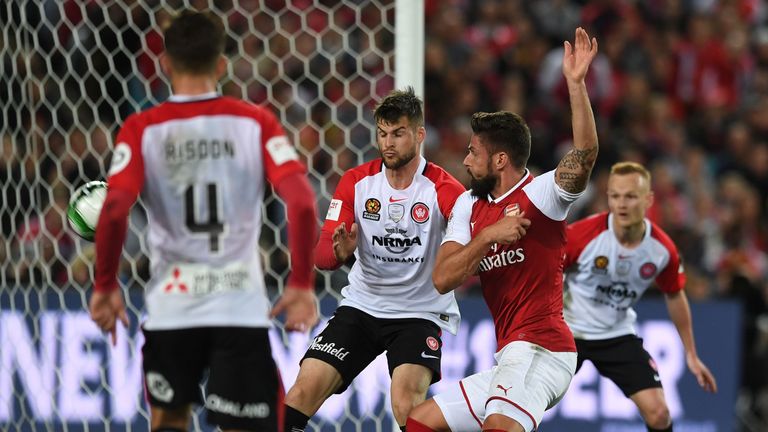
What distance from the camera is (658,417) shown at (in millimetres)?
6500

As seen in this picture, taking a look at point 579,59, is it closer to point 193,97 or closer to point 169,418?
point 193,97

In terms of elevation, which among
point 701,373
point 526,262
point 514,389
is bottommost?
point 701,373

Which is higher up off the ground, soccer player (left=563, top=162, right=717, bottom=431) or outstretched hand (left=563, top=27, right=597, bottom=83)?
outstretched hand (left=563, top=27, right=597, bottom=83)

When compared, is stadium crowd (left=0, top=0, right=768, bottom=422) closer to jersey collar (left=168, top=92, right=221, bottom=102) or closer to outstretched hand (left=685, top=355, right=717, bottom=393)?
outstretched hand (left=685, top=355, right=717, bottom=393)

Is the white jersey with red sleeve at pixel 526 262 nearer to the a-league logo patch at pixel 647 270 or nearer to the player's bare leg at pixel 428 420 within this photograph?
the player's bare leg at pixel 428 420

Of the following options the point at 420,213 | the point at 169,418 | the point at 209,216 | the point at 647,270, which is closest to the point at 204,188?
the point at 209,216

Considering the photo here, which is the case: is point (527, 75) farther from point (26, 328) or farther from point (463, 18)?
point (26, 328)

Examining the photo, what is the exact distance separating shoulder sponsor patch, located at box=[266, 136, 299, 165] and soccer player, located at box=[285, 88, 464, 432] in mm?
1316

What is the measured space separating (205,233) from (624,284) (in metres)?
3.18

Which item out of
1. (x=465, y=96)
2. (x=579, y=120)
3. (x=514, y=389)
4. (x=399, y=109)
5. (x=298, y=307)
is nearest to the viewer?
(x=298, y=307)

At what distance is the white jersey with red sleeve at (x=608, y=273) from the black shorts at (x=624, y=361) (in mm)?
49

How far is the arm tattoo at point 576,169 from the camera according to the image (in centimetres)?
488

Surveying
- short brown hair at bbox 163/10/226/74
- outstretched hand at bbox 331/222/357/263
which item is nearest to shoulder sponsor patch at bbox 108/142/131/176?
short brown hair at bbox 163/10/226/74

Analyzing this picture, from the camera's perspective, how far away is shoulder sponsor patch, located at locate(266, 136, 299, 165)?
4.12m
